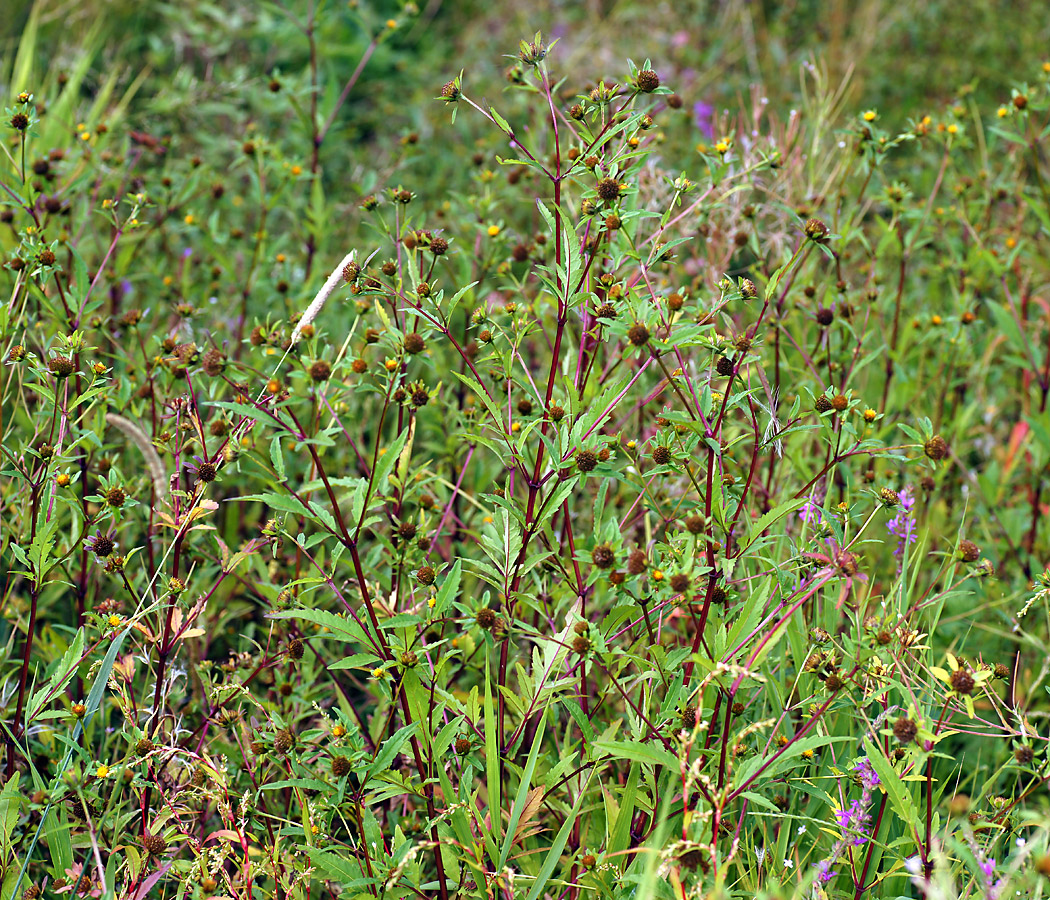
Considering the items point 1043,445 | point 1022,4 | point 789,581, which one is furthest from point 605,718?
point 1022,4

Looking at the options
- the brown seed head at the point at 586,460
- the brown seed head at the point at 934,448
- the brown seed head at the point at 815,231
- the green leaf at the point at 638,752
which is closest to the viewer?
the green leaf at the point at 638,752

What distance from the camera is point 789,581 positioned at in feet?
5.74

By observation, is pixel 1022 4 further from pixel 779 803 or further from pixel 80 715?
pixel 80 715

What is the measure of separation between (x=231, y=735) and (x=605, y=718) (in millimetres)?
862

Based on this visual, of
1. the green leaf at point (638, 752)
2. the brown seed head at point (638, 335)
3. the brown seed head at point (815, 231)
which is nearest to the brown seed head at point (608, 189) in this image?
the brown seed head at point (638, 335)

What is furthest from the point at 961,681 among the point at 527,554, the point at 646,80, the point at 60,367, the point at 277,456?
the point at 60,367

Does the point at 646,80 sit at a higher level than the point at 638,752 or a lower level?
higher

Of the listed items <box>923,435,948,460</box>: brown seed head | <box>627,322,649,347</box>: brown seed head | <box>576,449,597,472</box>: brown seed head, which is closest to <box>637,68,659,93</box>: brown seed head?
<box>627,322,649,347</box>: brown seed head

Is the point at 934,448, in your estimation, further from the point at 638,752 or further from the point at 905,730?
the point at 638,752

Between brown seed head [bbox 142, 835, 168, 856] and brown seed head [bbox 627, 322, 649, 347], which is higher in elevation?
brown seed head [bbox 627, 322, 649, 347]

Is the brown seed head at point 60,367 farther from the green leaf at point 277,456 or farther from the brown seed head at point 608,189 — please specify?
the brown seed head at point 608,189

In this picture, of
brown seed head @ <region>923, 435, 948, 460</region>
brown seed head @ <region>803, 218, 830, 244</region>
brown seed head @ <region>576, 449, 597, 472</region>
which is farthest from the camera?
brown seed head @ <region>803, 218, 830, 244</region>

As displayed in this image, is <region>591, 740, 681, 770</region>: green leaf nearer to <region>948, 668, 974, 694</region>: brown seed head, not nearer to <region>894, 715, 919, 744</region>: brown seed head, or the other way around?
<region>894, 715, 919, 744</region>: brown seed head

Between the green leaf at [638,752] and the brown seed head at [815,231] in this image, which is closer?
the green leaf at [638,752]
